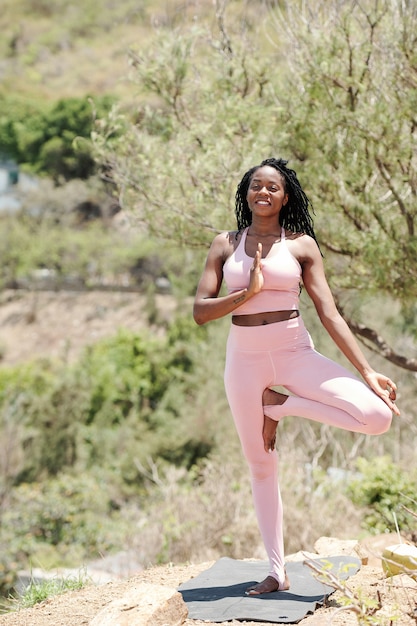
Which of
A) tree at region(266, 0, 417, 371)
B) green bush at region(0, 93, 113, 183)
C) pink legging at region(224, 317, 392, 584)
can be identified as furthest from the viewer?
green bush at region(0, 93, 113, 183)

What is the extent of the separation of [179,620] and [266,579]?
1.95 ft

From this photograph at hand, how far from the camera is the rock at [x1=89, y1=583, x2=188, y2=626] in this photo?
128 inches

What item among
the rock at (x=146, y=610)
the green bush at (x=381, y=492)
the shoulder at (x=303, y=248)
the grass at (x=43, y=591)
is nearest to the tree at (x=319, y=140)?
the shoulder at (x=303, y=248)

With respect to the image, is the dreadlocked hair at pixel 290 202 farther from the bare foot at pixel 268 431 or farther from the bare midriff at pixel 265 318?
the bare foot at pixel 268 431

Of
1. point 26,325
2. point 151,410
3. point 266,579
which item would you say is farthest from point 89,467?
point 26,325

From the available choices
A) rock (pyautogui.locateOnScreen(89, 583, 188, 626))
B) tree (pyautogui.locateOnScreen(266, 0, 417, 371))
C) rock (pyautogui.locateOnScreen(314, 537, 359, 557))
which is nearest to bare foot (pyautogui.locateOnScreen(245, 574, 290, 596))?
rock (pyautogui.locateOnScreen(89, 583, 188, 626))

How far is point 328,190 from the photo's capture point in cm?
561

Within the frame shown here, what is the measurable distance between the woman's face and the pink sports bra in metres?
0.18

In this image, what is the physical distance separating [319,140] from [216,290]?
7.47 feet

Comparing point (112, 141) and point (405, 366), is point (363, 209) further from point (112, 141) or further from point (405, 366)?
point (112, 141)

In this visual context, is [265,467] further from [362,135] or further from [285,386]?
[362,135]

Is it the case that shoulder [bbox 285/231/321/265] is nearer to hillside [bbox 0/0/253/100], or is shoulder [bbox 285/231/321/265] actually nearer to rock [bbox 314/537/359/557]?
rock [bbox 314/537/359/557]

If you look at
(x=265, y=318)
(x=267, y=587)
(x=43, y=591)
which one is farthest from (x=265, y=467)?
(x=43, y=591)

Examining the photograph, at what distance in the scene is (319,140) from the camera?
5.54m
